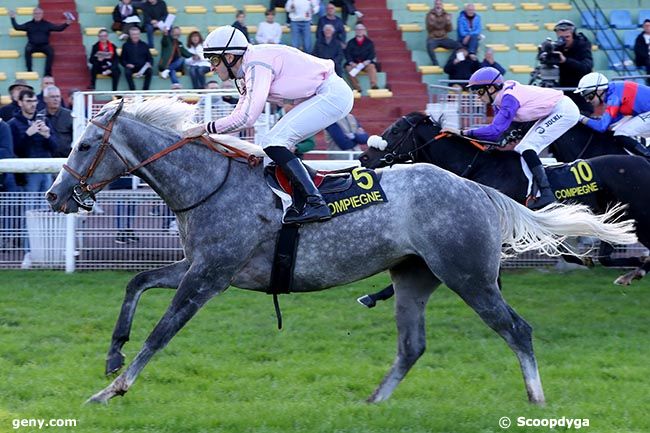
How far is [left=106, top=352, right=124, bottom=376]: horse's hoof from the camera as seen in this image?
6508 millimetres

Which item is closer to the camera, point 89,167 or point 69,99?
point 89,167

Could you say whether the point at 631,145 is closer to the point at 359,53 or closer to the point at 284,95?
the point at 284,95

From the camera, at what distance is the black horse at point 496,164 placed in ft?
31.6

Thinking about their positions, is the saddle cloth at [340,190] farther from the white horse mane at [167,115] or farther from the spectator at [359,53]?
the spectator at [359,53]

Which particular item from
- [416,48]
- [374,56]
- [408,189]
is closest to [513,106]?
[408,189]

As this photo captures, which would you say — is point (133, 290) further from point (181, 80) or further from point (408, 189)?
point (181, 80)

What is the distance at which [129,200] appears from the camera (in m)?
10.6

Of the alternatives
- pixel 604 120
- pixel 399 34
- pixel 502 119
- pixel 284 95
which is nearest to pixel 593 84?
pixel 604 120

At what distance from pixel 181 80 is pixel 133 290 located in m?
8.99

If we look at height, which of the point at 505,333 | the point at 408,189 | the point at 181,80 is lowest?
the point at 181,80

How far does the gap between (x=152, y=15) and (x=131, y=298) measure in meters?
10.0

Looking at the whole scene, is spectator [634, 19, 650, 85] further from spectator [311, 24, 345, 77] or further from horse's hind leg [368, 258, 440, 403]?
horse's hind leg [368, 258, 440, 403]

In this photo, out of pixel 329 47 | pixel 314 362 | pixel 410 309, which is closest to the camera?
pixel 410 309

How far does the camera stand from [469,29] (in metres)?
16.1
